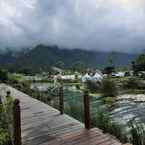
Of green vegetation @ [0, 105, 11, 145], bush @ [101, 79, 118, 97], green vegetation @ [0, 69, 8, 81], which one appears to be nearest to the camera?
green vegetation @ [0, 105, 11, 145]

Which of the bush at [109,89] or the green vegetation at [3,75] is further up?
the green vegetation at [3,75]

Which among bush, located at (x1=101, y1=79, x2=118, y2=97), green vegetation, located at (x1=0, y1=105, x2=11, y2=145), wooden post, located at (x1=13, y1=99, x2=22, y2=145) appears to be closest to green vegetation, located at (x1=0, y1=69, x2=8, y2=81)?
bush, located at (x1=101, y1=79, x2=118, y2=97)

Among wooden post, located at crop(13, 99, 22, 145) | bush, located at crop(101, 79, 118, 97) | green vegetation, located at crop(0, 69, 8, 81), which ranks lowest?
bush, located at crop(101, 79, 118, 97)

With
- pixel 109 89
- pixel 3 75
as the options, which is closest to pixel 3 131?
pixel 109 89

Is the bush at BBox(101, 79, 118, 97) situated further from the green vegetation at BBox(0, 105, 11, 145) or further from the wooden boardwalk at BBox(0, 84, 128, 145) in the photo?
the green vegetation at BBox(0, 105, 11, 145)

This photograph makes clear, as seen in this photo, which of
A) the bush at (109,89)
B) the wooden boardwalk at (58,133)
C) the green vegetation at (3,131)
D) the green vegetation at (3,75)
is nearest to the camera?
the green vegetation at (3,131)

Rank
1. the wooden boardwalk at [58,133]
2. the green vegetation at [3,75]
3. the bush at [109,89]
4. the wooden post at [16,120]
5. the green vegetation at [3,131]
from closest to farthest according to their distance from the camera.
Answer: the wooden post at [16,120]
the green vegetation at [3,131]
the wooden boardwalk at [58,133]
the bush at [109,89]
the green vegetation at [3,75]

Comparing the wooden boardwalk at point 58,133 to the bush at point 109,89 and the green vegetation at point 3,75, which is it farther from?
the green vegetation at point 3,75

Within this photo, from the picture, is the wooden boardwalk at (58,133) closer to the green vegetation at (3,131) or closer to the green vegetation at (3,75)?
the green vegetation at (3,131)

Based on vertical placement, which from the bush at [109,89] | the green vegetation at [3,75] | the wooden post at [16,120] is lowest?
the bush at [109,89]

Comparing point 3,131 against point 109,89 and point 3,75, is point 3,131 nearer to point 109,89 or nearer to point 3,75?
point 109,89

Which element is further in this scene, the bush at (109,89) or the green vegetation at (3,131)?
the bush at (109,89)

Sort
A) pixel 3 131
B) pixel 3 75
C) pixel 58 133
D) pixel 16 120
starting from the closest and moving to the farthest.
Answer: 1. pixel 16 120
2. pixel 3 131
3. pixel 58 133
4. pixel 3 75

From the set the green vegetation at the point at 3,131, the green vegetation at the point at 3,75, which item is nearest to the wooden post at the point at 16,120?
the green vegetation at the point at 3,131
